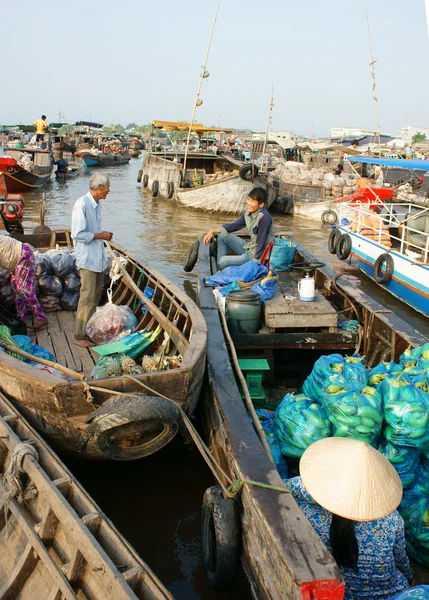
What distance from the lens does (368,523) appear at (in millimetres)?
2654

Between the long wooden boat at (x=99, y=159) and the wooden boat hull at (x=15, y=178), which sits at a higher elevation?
the long wooden boat at (x=99, y=159)

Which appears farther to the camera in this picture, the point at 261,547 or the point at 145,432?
the point at 145,432

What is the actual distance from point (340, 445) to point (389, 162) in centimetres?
761

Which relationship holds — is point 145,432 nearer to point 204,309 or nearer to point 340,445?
point 340,445

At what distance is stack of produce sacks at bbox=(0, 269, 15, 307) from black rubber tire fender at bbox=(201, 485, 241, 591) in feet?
11.9

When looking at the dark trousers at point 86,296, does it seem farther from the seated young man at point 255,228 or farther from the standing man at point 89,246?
the seated young man at point 255,228

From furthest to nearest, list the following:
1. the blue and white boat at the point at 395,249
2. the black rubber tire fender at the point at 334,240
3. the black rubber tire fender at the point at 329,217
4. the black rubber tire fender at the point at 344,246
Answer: the black rubber tire fender at the point at 329,217 < the black rubber tire fender at the point at 334,240 < the black rubber tire fender at the point at 344,246 < the blue and white boat at the point at 395,249

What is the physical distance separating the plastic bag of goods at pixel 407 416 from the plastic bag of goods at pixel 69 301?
3.98 meters

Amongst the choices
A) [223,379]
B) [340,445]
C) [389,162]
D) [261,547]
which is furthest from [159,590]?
[389,162]

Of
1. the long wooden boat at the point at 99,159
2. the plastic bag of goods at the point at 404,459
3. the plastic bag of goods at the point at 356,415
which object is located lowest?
the plastic bag of goods at the point at 404,459

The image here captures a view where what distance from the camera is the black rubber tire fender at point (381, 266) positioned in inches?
362

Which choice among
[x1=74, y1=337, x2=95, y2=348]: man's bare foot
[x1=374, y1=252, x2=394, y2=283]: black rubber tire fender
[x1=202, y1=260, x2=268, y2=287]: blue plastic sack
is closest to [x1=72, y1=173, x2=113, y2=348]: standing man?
[x1=74, y1=337, x2=95, y2=348]: man's bare foot

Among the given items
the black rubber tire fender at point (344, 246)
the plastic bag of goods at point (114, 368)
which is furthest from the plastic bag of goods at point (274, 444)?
the black rubber tire fender at point (344, 246)

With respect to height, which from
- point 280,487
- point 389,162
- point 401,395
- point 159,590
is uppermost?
point 389,162
